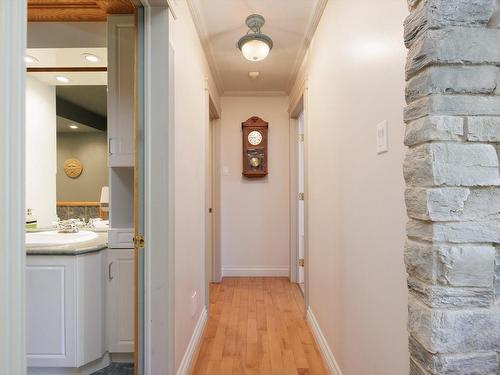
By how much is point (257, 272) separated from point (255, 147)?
165cm

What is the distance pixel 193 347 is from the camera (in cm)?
198

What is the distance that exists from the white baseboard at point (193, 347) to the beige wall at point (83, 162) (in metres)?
1.46

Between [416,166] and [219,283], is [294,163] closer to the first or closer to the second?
[219,283]

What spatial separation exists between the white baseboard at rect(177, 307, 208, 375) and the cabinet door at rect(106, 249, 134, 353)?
0.39m

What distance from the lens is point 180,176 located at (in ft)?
5.54

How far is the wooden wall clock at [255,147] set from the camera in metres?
3.66

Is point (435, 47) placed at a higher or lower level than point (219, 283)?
higher

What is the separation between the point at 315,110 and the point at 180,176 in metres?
1.20

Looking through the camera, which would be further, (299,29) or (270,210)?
(270,210)

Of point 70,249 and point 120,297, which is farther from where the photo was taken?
point 120,297

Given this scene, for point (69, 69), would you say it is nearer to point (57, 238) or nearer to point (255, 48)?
point (57, 238)

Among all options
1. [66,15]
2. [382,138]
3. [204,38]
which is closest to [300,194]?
[204,38]

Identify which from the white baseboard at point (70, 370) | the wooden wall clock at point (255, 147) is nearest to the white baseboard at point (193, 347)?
the white baseboard at point (70, 370)

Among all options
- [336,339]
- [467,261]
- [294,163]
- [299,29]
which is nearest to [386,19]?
[467,261]
